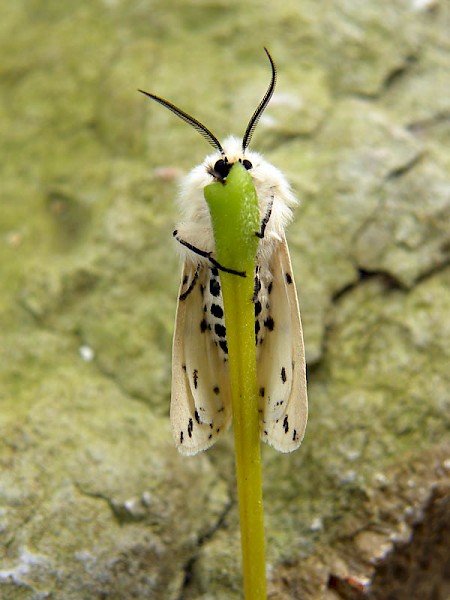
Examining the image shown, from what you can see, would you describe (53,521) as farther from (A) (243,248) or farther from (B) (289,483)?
(A) (243,248)

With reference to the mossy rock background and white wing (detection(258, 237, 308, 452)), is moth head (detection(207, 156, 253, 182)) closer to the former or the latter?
white wing (detection(258, 237, 308, 452))

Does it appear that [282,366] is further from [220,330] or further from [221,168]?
[221,168]

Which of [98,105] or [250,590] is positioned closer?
[250,590]

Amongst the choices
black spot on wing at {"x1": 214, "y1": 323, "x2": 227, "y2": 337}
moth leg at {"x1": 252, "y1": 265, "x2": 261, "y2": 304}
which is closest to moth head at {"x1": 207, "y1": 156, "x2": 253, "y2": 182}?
moth leg at {"x1": 252, "y1": 265, "x2": 261, "y2": 304}

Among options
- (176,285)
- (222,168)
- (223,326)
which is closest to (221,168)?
(222,168)

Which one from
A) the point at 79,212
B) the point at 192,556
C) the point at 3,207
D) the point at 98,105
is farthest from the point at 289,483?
the point at 98,105

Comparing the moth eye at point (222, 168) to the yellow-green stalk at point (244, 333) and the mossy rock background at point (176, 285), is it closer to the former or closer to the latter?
the yellow-green stalk at point (244, 333)
